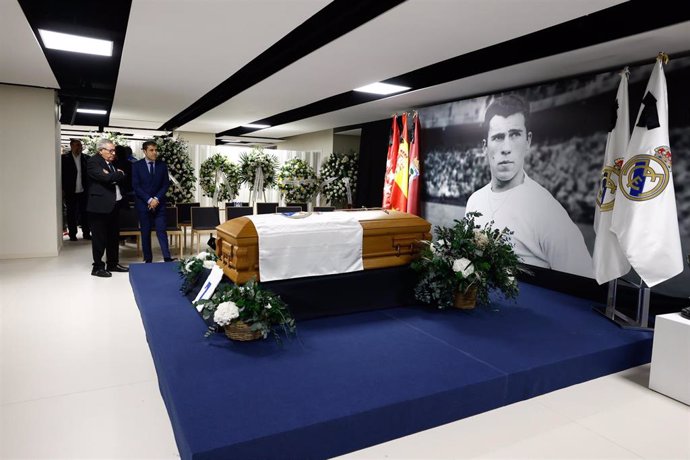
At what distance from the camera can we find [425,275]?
3.62 m

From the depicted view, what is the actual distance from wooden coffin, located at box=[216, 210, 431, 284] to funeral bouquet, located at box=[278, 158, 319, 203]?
224 inches

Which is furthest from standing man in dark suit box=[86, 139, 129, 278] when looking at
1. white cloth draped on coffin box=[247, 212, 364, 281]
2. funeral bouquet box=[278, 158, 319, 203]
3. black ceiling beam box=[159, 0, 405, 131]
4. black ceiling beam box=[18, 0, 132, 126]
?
funeral bouquet box=[278, 158, 319, 203]

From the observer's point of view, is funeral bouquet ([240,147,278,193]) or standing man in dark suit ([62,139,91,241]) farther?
funeral bouquet ([240,147,278,193])

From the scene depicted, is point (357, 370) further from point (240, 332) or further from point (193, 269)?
point (193, 269)

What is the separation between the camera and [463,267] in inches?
136

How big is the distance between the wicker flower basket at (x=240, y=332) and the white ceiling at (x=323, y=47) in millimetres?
2265

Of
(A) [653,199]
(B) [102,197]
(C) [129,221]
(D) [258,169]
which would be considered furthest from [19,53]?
(A) [653,199]

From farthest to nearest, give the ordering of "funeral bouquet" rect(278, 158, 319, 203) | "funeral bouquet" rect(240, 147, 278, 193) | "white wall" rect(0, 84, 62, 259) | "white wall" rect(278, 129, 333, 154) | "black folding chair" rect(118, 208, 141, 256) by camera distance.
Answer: "white wall" rect(278, 129, 333, 154), "funeral bouquet" rect(278, 158, 319, 203), "funeral bouquet" rect(240, 147, 278, 193), "black folding chair" rect(118, 208, 141, 256), "white wall" rect(0, 84, 62, 259)

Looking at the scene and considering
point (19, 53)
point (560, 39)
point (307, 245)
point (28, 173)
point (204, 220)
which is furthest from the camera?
point (204, 220)

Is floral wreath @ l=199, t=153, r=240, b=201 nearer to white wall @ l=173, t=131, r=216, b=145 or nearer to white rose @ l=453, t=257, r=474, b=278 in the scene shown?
white wall @ l=173, t=131, r=216, b=145

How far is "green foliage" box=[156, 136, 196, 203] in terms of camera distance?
8.31m

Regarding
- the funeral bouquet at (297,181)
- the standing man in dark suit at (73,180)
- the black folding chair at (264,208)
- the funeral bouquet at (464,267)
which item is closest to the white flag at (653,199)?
the funeral bouquet at (464,267)

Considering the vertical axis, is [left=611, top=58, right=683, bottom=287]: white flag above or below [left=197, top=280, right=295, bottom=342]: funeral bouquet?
above

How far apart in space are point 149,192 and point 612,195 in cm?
546
